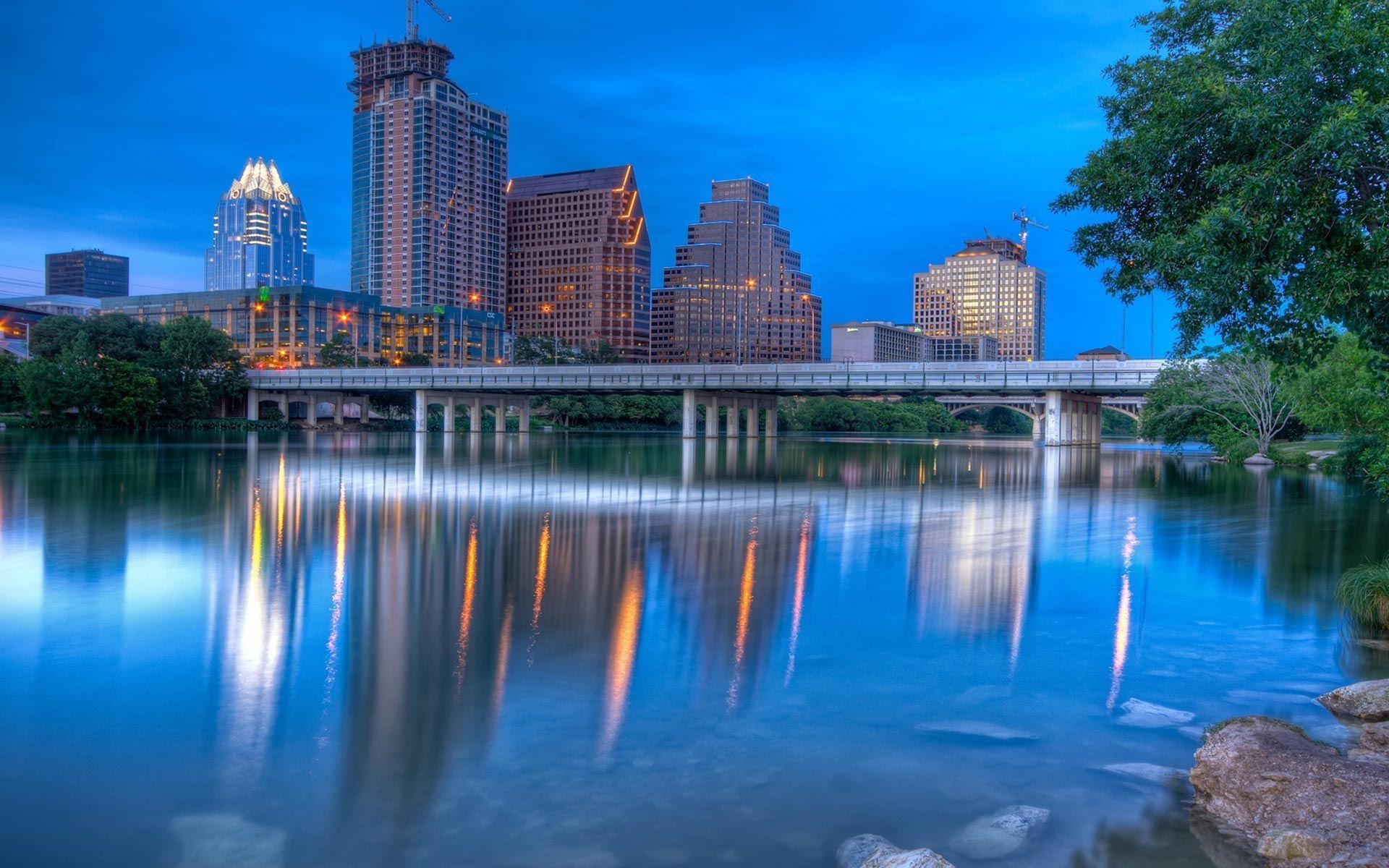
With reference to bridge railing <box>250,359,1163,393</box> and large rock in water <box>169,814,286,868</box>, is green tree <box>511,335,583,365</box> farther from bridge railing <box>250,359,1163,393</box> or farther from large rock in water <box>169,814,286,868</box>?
large rock in water <box>169,814,286,868</box>

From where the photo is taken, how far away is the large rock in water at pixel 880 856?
21.7 feet

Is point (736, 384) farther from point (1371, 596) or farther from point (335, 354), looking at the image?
point (335, 354)

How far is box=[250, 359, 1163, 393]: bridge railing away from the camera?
84.2 m

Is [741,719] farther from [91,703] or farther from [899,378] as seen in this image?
[899,378]

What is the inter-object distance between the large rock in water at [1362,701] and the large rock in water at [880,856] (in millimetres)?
6694

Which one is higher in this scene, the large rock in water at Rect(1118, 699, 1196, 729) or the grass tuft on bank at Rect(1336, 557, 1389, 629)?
the grass tuft on bank at Rect(1336, 557, 1389, 629)

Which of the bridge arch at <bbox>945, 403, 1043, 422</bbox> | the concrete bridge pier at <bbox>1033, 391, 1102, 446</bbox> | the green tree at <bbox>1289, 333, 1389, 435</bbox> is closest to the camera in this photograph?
the green tree at <bbox>1289, 333, 1389, 435</bbox>

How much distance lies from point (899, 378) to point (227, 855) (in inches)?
3454

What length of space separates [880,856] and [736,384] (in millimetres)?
90288

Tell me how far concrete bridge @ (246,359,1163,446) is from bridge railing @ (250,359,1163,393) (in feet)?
0.31

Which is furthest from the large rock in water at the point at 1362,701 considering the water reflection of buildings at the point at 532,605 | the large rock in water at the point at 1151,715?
the water reflection of buildings at the point at 532,605

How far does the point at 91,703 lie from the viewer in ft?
34.4

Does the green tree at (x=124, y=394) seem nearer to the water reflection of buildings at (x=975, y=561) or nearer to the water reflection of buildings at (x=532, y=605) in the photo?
the water reflection of buildings at (x=532, y=605)

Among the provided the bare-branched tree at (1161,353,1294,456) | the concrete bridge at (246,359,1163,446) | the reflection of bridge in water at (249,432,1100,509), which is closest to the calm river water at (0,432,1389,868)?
the reflection of bridge in water at (249,432,1100,509)
